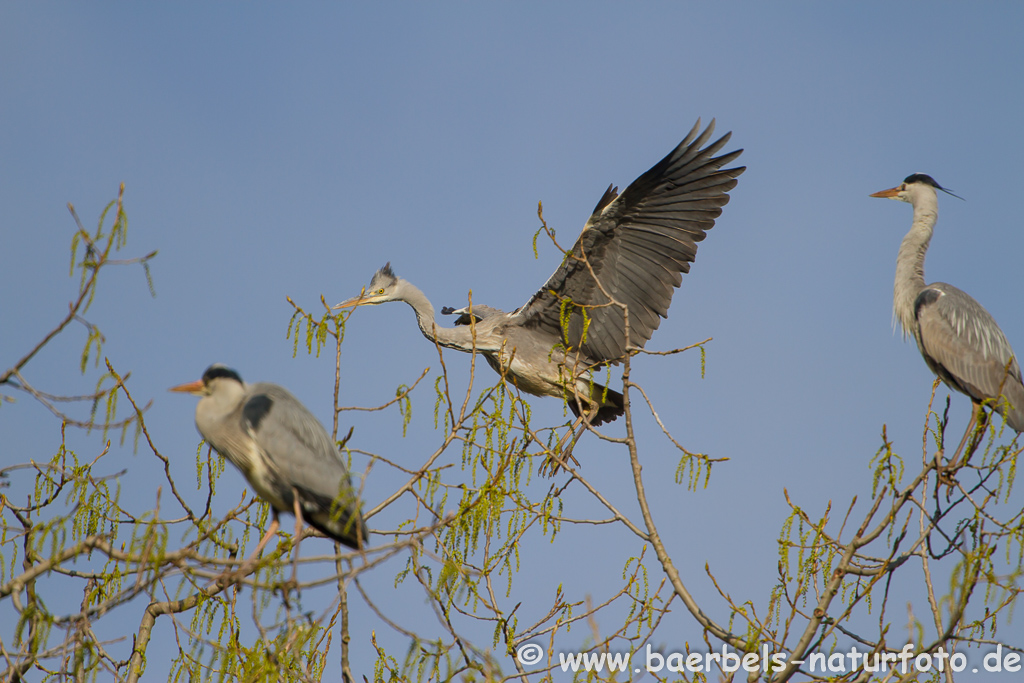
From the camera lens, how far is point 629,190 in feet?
20.2

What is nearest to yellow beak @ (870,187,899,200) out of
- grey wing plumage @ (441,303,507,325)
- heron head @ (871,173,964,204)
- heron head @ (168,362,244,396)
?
heron head @ (871,173,964,204)

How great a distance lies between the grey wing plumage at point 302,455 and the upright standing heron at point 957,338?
13.0 feet

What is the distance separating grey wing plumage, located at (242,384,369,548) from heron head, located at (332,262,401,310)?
3701mm

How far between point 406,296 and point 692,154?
8.32ft

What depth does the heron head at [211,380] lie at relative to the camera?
366cm

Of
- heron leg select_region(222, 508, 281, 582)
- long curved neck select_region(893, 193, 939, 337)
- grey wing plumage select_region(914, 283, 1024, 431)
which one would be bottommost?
heron leg select_region(222, 508, 281, 582)

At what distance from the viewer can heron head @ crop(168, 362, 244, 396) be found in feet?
12.0

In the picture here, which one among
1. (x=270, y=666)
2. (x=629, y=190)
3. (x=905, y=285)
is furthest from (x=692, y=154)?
(x=270, y=666)

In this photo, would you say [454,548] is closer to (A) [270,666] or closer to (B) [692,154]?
(A) [270,666]

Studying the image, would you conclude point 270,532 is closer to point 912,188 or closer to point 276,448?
point 276,448

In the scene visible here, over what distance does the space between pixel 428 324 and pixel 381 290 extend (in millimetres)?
467

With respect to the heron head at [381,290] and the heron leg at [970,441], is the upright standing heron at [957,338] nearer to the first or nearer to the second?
the heron leg at [970,441]

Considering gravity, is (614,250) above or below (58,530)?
above

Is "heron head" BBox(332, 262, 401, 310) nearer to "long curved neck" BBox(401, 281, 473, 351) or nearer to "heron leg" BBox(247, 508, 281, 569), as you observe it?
"long curved neck" BBox(401, 281, 473, 351)
